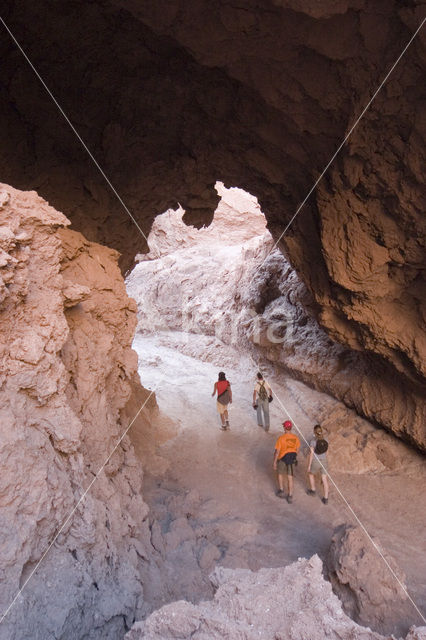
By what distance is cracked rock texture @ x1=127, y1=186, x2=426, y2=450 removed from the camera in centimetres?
671

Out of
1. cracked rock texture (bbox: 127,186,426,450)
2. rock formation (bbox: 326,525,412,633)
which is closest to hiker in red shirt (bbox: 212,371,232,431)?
cracked rock texture (bbox: 127,186,426,450)

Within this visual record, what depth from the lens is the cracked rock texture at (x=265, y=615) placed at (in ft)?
6.89

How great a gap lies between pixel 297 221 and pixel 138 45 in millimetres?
3538

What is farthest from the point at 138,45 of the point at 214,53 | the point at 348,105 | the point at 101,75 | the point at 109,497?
the point at 109,497

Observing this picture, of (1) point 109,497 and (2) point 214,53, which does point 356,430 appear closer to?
(1) point 109,497

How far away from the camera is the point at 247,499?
5641 mm

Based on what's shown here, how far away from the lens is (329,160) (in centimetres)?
534

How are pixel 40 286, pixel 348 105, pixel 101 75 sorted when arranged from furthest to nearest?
pixel 101 75 → pixel 348 105 → pixel 40 286

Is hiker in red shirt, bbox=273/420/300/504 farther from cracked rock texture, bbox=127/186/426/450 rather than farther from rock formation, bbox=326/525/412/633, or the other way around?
rock formation, bbox=326/525/412/633

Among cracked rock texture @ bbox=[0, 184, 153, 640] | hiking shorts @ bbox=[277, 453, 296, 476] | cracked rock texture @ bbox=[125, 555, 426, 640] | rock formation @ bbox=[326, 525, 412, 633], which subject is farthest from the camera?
hiking shorts @ bbox=[277, 453, 296, 476]

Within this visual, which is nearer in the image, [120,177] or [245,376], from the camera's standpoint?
[120,177]

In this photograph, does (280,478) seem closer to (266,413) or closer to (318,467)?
(318,467)

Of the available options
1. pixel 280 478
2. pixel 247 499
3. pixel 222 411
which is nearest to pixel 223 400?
pixel 222 411

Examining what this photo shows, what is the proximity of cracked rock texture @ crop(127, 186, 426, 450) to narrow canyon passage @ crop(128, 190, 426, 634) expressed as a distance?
0.14 m
